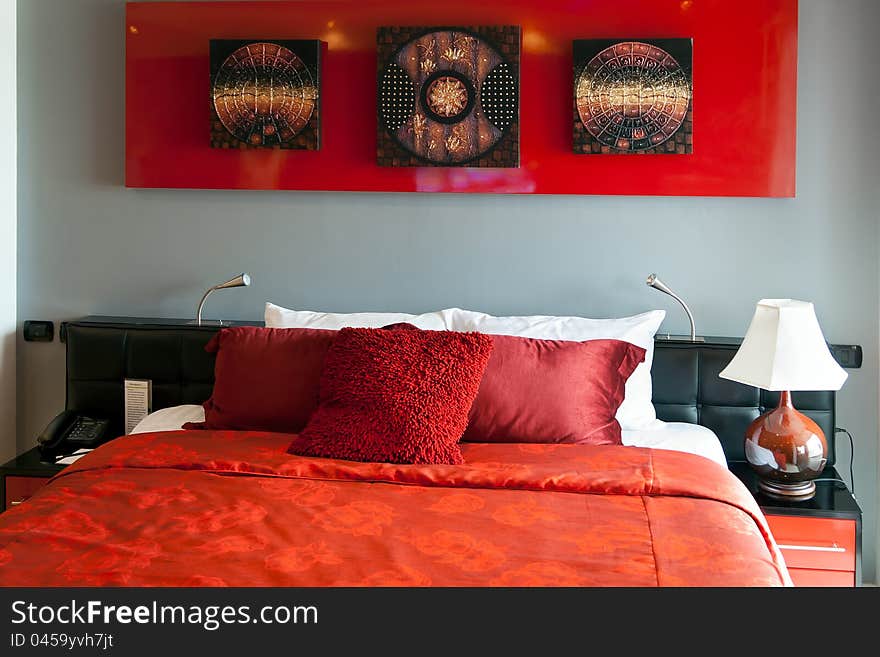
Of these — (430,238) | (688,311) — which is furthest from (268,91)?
(688,311)

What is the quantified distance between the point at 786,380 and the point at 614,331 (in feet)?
1.82

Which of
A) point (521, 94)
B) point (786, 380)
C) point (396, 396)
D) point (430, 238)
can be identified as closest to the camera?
point (396, 396)

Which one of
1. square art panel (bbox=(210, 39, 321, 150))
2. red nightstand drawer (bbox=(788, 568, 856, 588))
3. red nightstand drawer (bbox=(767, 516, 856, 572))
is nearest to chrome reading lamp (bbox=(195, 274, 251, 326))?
square art panel (bbox=(210, 39, 321, 150))

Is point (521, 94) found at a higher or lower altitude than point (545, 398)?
higher

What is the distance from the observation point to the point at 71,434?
127 inches

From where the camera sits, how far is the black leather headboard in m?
3.09

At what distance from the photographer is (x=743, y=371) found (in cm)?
277

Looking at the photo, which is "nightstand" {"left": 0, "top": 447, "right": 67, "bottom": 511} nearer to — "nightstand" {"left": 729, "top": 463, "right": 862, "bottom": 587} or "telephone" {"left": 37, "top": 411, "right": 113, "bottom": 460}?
"telephone" {"left": 37, "top": 411, "right": 113, "bottom": 460}

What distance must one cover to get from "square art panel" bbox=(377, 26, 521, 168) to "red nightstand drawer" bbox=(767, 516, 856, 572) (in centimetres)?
144

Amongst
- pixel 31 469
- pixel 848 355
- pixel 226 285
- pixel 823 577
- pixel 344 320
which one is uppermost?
pixel 226 285

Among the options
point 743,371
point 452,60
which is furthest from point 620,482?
point 452,60

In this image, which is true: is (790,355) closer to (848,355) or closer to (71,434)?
(848,355)

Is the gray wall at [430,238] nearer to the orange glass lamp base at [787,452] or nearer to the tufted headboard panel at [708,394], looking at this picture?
the tufted headboard panel at [708,394]
